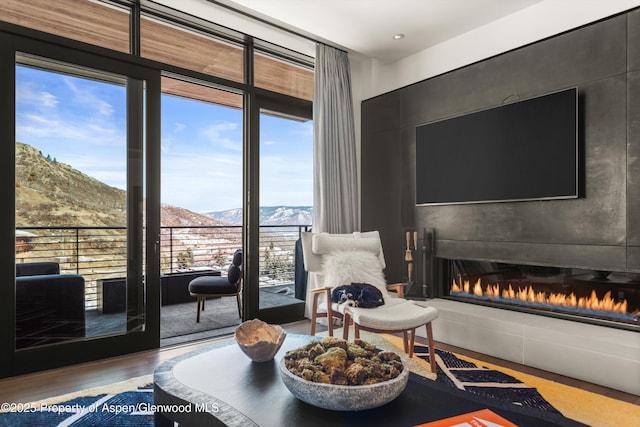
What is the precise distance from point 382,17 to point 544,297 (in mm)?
2685

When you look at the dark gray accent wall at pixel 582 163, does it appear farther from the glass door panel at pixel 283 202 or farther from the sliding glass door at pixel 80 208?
the sliding glass door at pixel 80 208

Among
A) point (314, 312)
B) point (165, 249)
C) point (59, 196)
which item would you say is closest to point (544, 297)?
point (314, 312)

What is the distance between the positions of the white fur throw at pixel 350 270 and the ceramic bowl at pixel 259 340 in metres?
1.29

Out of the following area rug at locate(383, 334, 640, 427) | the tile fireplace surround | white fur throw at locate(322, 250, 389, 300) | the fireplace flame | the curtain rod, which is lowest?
area rug at locate(383, 334, 640, 427)

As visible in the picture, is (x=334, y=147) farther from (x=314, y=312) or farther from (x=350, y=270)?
(x=314, y=312)

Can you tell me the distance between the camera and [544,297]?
10.8ft

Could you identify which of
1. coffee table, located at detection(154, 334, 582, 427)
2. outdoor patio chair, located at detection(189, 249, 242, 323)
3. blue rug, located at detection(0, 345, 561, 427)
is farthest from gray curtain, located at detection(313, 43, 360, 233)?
coffee table, located at detection(154, 334, 582, 427)

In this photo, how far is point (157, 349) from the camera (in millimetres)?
3316

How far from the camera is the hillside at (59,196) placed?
2783 millimetres

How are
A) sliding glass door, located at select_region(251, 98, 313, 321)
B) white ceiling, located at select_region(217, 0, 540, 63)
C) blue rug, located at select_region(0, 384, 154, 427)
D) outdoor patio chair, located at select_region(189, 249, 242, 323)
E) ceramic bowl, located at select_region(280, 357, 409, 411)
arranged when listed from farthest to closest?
outdoor patio chair, located at select_region(189, 249, 242, 323), sliding glass door, located at select_region(251, 98, 313, 321), white ceiling, located at select_region(217, 0, 540, 63), blue rug, located at select_region(0, 384, 154, 427), ceramic bowl, located at select_region(280, 357, 409, 411)

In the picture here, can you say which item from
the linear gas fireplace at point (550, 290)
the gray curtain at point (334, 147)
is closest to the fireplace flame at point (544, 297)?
the linear gas fireplace at point (550, 290)

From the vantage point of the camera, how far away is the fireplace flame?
9.61 ft

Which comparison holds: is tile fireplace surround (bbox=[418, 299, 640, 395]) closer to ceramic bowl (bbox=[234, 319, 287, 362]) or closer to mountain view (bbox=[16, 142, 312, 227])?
ceramic bowl (bbox=[234, 319, 287, 362])

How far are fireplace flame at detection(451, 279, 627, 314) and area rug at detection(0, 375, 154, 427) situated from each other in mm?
2746
